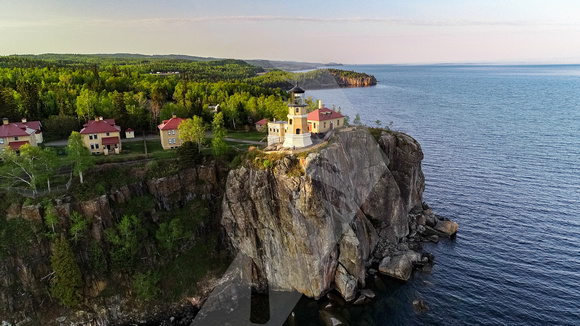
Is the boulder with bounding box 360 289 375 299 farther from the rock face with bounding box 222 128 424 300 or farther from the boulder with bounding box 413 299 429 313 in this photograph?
the boulder with bounding box 413 299 429 313

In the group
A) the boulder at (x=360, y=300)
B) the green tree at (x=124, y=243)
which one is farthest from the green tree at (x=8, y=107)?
the boulder at (x=360, y=300)

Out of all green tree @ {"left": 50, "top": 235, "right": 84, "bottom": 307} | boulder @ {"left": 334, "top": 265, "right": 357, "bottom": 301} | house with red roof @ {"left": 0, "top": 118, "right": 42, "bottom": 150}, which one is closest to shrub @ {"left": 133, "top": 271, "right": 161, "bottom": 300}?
green tree @ {"left": 50, "top": 235, "right": 84, "bottom": 307}

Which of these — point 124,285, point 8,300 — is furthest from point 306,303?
point 8,300

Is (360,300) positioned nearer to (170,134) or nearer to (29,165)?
(170,134)

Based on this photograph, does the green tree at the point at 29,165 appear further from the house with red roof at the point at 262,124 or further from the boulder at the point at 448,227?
the boulder at the point at 448,227

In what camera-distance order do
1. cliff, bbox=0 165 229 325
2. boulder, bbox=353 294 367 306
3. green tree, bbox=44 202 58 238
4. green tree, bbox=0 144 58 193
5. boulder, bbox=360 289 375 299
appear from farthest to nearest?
boulder, bbox=360 289 375 299, green tree, bbox=0 144 58 193, boulder, bbox=353 294 367 306, green tree, bbox=44 202 58 238, cliff, bbox=0 165 229 325

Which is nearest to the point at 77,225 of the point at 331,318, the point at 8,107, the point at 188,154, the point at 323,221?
the point at 188,154
